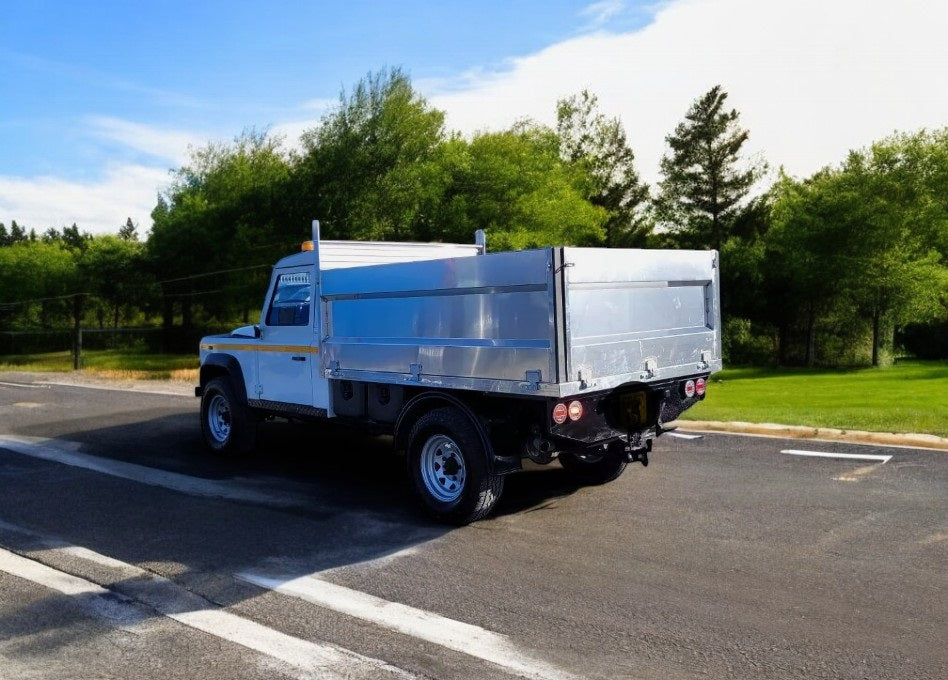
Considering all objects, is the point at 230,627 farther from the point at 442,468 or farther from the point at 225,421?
the point at 225,421

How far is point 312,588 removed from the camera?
5.43 m

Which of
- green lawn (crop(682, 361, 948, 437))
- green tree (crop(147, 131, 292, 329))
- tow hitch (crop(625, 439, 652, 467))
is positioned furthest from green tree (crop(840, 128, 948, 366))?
tow hitch (crop(625, 439, 652, 467))

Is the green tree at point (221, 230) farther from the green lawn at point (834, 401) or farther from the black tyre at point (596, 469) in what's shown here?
the black tyre at point (596, 469)

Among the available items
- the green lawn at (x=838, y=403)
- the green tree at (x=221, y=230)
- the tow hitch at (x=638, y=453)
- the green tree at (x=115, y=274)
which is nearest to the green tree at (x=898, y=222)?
the green lawn at (x=838, y=403)

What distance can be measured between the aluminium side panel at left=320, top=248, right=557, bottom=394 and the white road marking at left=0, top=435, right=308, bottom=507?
1436mm

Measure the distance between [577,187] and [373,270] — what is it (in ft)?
172

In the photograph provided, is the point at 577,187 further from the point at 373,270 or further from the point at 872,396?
the point at 373,270

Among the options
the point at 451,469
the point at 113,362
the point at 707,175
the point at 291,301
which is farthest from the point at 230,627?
the point at 707,175

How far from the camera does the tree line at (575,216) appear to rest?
41.0 m

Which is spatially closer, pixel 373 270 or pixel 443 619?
pixel 443 619

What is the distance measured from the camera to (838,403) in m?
19.1

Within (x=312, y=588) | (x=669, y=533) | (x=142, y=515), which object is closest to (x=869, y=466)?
(x=669, y=533)

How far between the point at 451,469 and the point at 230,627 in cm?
260

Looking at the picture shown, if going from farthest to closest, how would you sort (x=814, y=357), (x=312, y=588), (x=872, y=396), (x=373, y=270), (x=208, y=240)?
(x=208, y=240) → (x=814, y=357) → (x=872, y=396) → (x=373, y=270) → (x=312, y=588)
